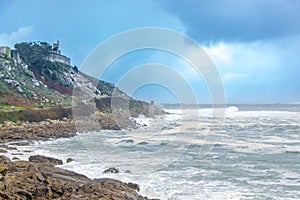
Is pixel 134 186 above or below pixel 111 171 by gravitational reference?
below

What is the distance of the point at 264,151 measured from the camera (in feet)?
71.9

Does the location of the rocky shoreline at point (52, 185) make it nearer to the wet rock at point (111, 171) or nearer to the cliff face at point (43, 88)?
the wet rock at point (111, 171)

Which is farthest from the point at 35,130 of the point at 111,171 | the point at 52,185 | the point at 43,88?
the point at 43,88

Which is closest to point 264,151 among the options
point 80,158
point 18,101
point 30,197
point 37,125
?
point 80,158

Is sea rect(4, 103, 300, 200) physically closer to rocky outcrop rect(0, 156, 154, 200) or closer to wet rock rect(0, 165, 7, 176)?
rocky outcrop rect(0, 156, 154, 200)

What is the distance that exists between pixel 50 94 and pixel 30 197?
48323 mm

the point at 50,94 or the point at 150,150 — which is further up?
the point at 50,94

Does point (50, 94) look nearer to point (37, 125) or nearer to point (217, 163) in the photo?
point (37, 125)

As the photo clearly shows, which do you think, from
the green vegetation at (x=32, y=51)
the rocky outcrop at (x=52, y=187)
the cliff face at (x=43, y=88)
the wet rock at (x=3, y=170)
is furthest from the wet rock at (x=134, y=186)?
the green vegetation at (x=32, y=51)

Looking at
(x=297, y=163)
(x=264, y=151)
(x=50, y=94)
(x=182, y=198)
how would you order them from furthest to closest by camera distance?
(x=50, y=94) < (x=264, y=151) < (x=297, y=163) < (x=182, y=198)

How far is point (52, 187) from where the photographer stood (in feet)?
34.7

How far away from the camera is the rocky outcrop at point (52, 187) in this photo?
32.8 feet

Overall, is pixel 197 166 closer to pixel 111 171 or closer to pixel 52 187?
pixel 111 171

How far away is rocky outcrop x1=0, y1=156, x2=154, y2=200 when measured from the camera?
32.8 ft
